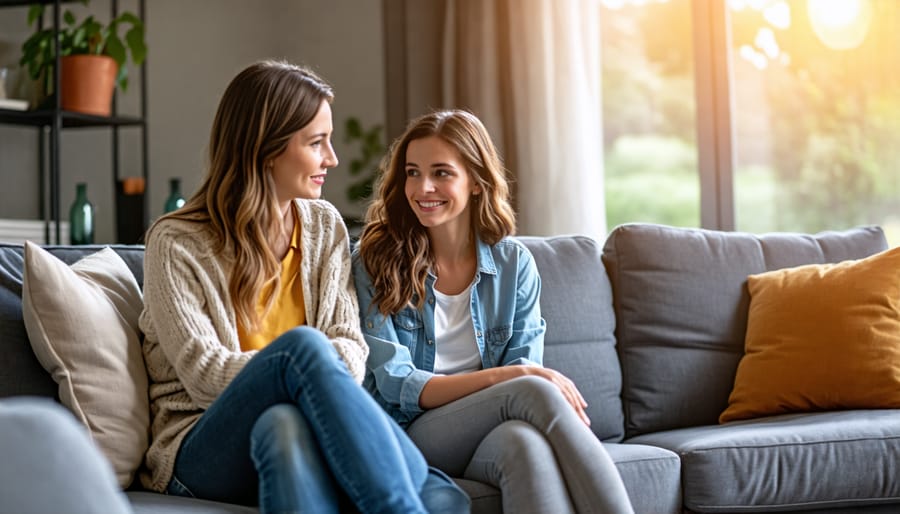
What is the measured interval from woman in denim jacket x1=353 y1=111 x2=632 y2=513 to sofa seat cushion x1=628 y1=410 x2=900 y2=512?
0.90 feet

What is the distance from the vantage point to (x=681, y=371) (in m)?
2.70

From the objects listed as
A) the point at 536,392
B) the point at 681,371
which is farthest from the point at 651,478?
the point at 681,371

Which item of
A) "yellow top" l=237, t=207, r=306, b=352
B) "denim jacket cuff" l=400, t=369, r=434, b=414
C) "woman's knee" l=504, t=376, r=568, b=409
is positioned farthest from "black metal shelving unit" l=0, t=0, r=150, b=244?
"woman's knee" l=504, t=376, r=568, b=409

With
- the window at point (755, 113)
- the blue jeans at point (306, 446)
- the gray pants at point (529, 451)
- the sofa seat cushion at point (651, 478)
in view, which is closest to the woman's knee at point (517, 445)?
the gray pants at point (529, 451)

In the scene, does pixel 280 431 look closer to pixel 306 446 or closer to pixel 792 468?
pixel 306 446

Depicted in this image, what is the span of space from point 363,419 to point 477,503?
35cm

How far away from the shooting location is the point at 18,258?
2193mm

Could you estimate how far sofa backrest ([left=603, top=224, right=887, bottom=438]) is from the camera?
268 centimetres

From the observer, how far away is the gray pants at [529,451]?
1.89 meters

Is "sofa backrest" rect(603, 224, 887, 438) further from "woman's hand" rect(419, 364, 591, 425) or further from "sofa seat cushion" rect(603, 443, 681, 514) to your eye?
"woman's hand" rect(419, 364, 591, 425)

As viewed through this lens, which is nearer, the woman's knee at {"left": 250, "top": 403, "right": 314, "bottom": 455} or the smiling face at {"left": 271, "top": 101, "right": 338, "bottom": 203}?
the woman's knee at {"left": 250, "top": 403, "right": 314, "bottom": 455}

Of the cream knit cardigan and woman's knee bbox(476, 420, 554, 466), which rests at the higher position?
the cream knit cardigan

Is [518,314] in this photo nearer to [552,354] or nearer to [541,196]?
[552,354]

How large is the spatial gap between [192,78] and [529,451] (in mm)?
3366
